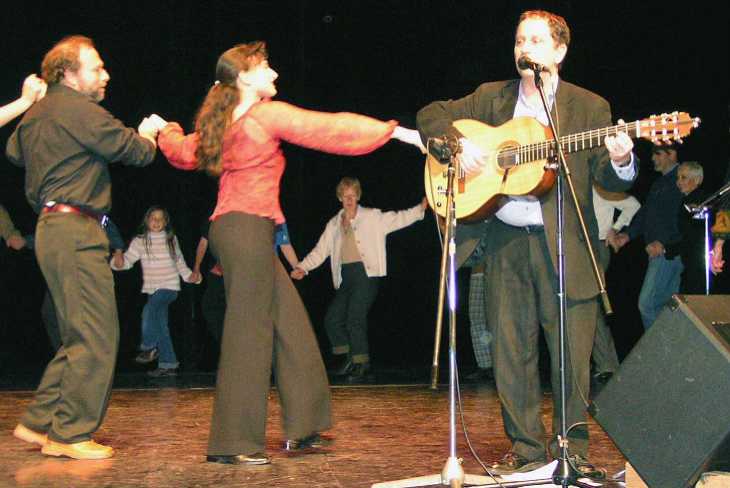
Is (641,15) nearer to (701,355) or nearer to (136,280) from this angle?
(136,280)

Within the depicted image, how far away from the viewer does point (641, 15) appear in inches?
416

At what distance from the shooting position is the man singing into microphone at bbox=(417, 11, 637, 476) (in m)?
4.26

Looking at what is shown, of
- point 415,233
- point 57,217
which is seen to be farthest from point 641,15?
point 57,217

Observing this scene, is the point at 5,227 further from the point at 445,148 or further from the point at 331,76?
the point at 445,148

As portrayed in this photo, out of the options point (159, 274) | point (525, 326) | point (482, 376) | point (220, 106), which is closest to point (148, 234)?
point (159, 274)

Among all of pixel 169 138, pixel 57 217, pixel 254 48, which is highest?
pixel 254 48

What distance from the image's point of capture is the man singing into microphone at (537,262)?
426 cm

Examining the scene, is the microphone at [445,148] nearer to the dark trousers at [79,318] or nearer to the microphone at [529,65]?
the microphone at [529,65]

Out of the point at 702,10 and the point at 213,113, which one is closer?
the point at 213,113

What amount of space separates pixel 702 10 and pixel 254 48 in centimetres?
695

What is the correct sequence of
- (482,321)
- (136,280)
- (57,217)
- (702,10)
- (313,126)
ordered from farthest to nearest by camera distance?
(136,280)
(702,10)
(482,321)
(57,217)
(313,126)

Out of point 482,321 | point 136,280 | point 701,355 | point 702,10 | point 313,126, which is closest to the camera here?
point 701,355

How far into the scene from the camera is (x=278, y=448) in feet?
16.8

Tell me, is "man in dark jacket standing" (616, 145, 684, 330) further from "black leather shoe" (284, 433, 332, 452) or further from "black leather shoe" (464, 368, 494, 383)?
"black leather shoe" (284, 433, 332, 452)
